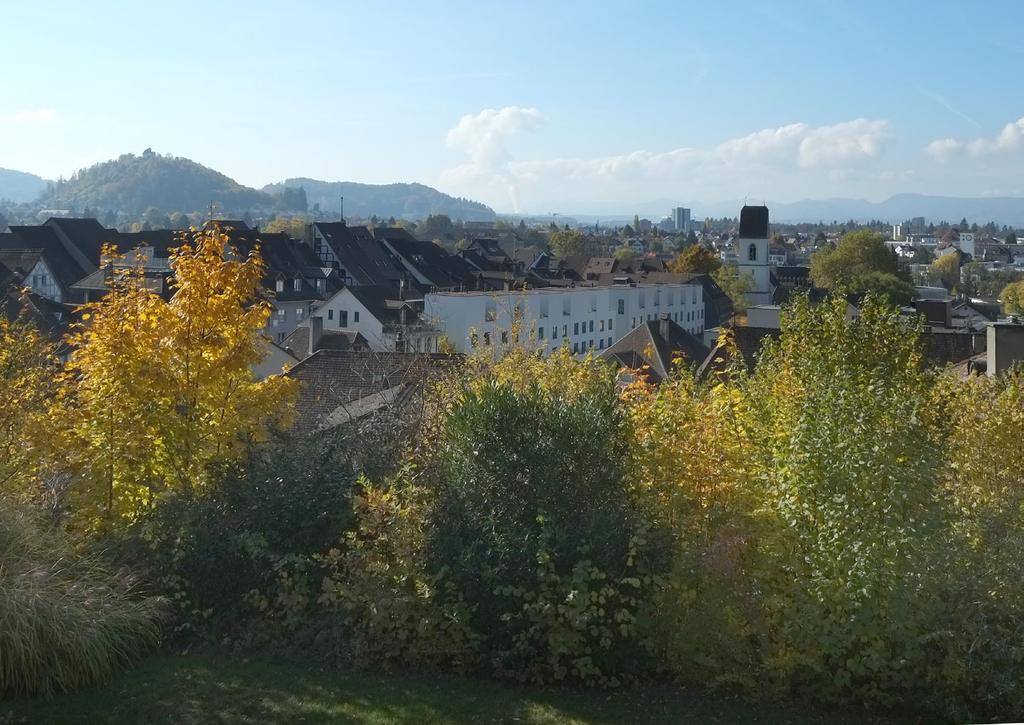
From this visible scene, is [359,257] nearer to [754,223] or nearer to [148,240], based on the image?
[148,240]

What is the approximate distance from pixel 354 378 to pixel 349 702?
63.5 ft

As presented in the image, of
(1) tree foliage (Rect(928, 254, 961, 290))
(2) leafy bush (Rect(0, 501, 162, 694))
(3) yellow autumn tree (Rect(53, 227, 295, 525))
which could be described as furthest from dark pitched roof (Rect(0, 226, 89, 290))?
(1) tree foliage (Rect(928, 254, 961, 290))

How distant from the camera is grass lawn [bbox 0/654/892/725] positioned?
11.1 meters

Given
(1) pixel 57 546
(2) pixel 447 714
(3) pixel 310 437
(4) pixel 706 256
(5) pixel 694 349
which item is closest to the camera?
(2) pixel 447 714

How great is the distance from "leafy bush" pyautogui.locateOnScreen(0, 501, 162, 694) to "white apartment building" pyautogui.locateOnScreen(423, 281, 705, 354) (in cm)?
3184

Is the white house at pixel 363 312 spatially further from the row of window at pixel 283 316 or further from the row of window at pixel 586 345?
the row of window at pixel 586 345

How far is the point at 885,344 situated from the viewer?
16062 millimetres

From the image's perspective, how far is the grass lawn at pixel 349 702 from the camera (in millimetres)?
11133

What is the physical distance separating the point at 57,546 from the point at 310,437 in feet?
11.5

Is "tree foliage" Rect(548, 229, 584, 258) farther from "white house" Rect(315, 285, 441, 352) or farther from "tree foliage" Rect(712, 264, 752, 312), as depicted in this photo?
"white house" Rect(315, 285, 441, 352)

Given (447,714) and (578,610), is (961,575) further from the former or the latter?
(447,714)

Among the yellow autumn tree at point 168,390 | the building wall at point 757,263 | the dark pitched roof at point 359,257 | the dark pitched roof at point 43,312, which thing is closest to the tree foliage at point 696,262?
the building wall at point 757,263

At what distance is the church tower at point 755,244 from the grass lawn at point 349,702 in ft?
339

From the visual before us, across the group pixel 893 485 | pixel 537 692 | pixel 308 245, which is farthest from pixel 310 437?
pixel 308 245
